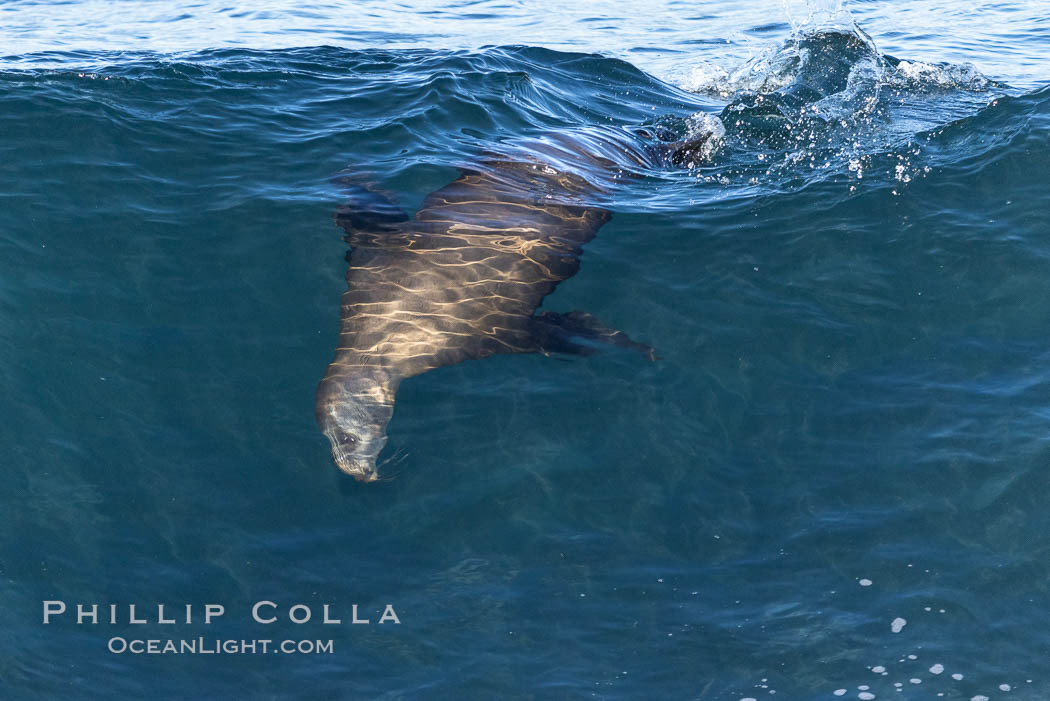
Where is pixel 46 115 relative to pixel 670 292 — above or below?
above

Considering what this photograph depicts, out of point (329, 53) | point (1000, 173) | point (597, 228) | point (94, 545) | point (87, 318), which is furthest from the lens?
point (329, 53)

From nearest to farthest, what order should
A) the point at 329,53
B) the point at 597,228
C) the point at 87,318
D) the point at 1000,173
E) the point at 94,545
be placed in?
the point at 94,545 < the point at 87,318 < the point at 597,228 < the point at 1000,173 < the point at 329,53

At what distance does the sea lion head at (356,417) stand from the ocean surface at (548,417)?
16 cm

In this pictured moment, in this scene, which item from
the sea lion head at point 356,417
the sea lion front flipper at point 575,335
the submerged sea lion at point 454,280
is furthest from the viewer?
the sea lion front flipper at point 575,335

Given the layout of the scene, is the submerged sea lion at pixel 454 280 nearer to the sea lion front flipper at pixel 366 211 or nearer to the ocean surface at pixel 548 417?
the sea lion front flipper at pixel 366 211

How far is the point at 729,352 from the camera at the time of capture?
8031mm

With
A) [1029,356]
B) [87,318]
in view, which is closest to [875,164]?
[1029,356]

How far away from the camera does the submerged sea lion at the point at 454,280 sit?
7344 millimetres

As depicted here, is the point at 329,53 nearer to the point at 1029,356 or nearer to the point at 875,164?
the point at 875,164

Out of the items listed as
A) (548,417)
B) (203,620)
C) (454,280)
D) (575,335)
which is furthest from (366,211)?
(203,620)

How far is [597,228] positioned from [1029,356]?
149 inches

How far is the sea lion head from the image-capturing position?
7.18m

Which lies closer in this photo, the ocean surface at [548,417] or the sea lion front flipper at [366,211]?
the ocean surface at [548,417]

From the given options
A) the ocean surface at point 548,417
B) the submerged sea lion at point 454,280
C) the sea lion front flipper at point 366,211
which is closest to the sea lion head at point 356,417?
the submerged sea lion at point 454,280
